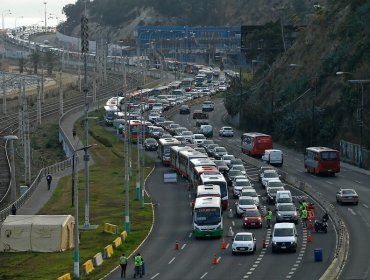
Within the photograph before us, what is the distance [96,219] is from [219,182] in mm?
9017

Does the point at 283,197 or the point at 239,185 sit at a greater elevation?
the point at 283,197

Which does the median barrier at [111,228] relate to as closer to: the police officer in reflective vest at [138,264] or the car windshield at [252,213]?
the car windshield at [252,213]

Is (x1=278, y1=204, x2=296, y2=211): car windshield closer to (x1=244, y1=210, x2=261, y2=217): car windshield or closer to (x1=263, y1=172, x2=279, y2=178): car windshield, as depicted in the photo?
(x1=244, y1=210, x2=261, y2=217): car windshield

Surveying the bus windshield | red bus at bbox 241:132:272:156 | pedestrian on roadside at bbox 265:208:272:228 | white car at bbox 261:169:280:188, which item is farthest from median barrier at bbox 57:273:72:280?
red bus at bbox 241:132:272:156

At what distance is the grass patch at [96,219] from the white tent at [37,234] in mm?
748

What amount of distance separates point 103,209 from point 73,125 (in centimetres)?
6683

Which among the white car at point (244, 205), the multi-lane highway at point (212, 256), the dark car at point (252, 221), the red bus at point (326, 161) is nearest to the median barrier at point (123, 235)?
the multi-lane highway at point (212, 256)

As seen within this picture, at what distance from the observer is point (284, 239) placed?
56750 mm

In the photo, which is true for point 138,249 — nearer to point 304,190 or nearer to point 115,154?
point 304,190

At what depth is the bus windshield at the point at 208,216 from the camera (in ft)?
207

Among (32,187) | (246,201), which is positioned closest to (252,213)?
(246,201)

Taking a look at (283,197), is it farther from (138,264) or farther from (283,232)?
(138,264)

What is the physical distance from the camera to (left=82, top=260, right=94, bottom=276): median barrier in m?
52.4

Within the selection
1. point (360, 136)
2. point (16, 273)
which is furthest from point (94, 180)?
point (16, 273)
